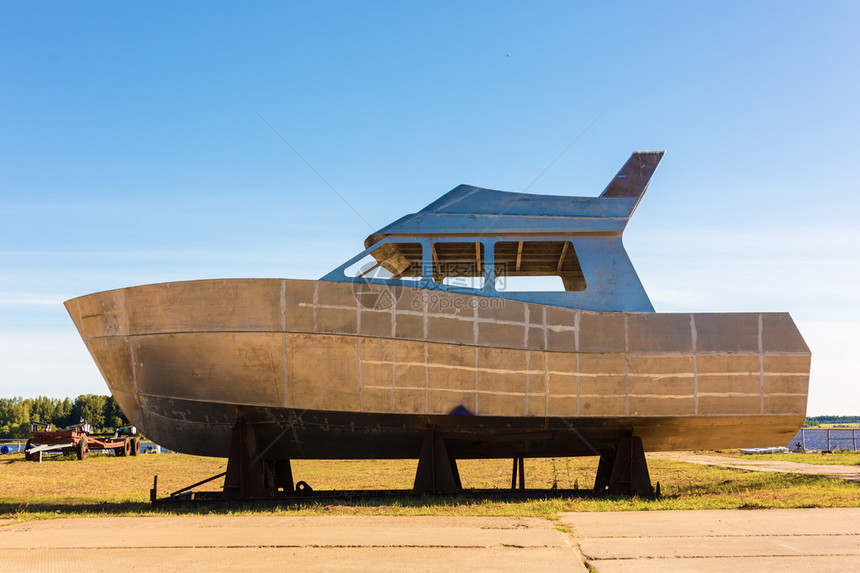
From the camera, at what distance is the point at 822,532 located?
744 centimetres

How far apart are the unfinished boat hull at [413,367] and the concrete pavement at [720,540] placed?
11.5 ft

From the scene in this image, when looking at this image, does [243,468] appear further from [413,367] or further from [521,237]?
[521,237]

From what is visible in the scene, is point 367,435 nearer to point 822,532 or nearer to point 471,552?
point 471,552

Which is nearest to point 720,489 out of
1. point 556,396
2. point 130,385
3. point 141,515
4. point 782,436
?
point 782,436

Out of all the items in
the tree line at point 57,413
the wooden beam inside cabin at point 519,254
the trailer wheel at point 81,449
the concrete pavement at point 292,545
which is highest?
the wooden beam inside cabin at point 519,254

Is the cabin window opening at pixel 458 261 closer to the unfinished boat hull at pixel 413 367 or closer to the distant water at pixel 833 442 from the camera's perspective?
the unfinished boat hull at pixel 413 367

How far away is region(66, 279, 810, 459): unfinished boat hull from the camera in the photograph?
39.6 ft

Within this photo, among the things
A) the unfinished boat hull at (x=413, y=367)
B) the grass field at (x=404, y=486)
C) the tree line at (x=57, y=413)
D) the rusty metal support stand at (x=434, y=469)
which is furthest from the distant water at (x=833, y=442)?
the tree line at (x=57, y=413)

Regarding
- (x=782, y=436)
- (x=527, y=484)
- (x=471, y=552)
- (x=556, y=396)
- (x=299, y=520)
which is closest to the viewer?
(x=471, y=552)

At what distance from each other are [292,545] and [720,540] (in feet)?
15.0

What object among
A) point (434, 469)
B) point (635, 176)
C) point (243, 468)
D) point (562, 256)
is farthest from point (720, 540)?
point (635, 176)

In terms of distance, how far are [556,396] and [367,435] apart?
3.75 m

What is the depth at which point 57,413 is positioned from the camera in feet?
424

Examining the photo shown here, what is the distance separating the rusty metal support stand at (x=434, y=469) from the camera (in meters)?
12.6
